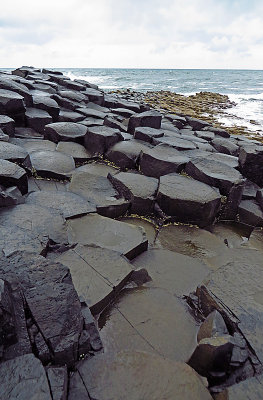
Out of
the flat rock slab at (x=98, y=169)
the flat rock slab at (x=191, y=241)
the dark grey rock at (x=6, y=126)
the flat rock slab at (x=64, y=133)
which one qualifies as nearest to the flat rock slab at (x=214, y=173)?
the flat rock slab at (x=191, y=241)

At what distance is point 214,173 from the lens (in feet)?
13.1

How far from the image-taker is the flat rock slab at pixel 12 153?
11.6 feet

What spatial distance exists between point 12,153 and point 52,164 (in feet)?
1.81

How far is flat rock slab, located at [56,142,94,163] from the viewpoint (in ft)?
14.8

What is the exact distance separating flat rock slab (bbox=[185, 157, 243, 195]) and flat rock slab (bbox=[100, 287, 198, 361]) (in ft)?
6.83

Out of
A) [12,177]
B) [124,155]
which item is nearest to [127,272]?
[12,177]

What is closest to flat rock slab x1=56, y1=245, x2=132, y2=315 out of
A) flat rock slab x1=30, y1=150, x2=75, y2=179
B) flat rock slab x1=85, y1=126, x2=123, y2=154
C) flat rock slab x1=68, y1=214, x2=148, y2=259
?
flat rock slab x1=68, y1=214, x2=148, y2=259

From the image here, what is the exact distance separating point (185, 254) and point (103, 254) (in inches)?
37.5

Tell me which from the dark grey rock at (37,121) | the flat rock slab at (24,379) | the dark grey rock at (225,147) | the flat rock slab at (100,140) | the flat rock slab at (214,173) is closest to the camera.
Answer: the flat rock slab at (24,379)

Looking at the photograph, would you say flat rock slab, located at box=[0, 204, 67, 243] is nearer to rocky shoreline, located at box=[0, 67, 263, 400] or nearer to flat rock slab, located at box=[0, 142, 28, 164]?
rocky shoreline, located at box=[0, 67, 263, 400]

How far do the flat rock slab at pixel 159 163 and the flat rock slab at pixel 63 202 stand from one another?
4.41 ft

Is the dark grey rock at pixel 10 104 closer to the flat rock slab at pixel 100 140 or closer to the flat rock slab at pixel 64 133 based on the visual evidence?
the flat rock slab at pixel 64 133

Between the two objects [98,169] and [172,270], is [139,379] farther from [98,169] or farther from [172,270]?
[98,169]

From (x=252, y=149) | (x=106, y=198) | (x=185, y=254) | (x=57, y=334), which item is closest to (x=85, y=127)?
(x=106, y=198)
